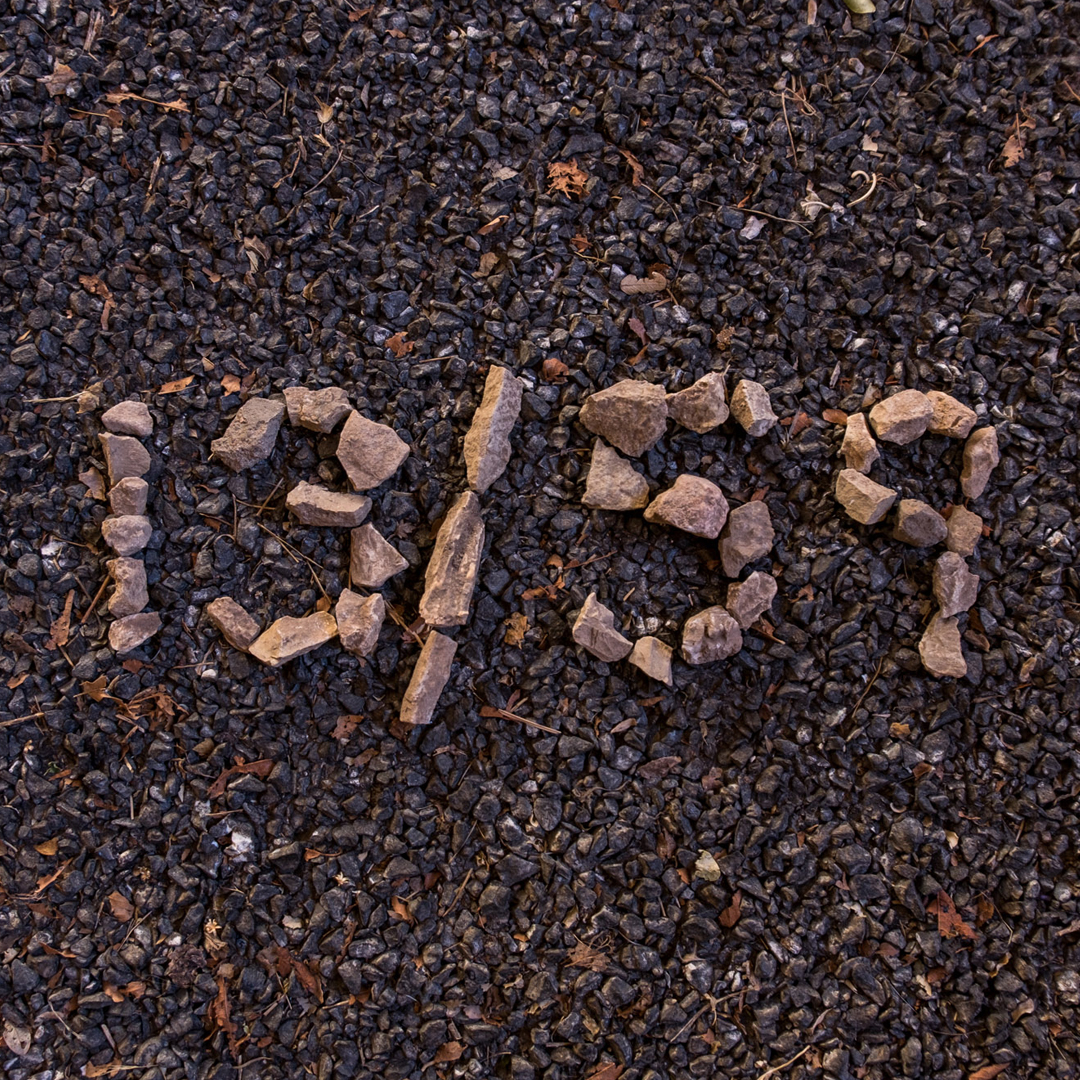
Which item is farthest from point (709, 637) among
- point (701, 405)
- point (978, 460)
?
point (978, 460)

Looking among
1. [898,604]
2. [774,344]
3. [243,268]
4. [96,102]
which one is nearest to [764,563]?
[898,604]

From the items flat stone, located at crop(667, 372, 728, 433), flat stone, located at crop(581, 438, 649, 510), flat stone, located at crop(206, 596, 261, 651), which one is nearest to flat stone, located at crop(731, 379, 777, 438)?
flat stone, located at crop(667, 372, 728, 433)

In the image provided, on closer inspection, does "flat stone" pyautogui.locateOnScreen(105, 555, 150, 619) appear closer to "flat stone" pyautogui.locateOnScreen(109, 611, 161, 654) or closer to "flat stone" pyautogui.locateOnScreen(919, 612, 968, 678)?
"flat stone" pyautogui.locateOnScreen(109, 611, 161, 654)

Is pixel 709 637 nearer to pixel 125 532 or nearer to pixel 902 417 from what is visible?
pixel 902 417

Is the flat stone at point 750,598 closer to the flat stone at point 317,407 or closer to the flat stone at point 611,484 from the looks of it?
the flat stone at point 611,484

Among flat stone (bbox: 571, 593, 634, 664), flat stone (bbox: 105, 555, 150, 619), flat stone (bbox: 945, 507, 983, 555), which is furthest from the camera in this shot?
flat stone (bbox: 945, 507, 983, 555)

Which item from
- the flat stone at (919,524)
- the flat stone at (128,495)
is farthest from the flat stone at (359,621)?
the flat stone at (919,524)

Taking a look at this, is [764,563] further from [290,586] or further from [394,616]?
[290,586]
